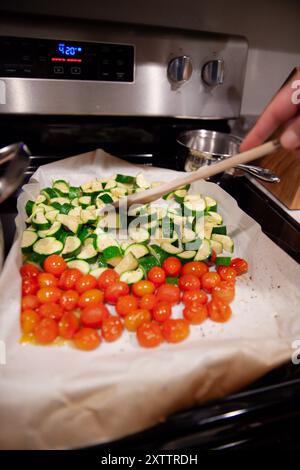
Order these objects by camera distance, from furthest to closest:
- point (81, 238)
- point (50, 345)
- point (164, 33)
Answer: point (164, 33) < point (81, 238) < point (50, 345)

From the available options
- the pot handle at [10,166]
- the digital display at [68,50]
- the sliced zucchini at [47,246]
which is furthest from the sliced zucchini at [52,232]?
the digital display at [68,50]

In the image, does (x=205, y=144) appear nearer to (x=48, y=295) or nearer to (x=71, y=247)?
(x=71, y=247)

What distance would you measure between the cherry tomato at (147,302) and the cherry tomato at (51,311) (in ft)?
0.61

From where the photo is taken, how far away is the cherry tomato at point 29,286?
32.1 inches

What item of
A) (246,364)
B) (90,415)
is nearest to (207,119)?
(246,364)

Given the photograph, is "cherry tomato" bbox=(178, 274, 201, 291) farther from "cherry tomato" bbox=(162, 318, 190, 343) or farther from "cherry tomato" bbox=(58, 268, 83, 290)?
"cherry tomato" bbox=(58, 268, 83, 290)

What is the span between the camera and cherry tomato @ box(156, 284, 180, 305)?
84 cm

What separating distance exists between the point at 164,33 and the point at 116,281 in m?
0.85

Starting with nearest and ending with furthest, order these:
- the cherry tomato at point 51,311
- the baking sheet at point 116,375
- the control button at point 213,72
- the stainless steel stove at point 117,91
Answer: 1. the baking sheet at point 116,375
2. the cherry tomato at point 51,311
3. the stainless steel stove at point 117,91
4. the control button at point 213,72

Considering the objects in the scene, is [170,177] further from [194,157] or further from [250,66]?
[250,66]

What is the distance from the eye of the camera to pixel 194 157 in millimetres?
1216

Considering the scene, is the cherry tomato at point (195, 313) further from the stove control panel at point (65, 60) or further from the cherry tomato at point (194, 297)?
the stove control panel at point (65, 60)

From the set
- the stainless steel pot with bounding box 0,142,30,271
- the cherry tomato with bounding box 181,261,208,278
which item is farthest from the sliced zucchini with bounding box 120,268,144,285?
the stainless steel pot with bounding box 0,142,30,271

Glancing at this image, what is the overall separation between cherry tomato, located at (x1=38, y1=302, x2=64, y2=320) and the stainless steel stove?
9.5 inches
